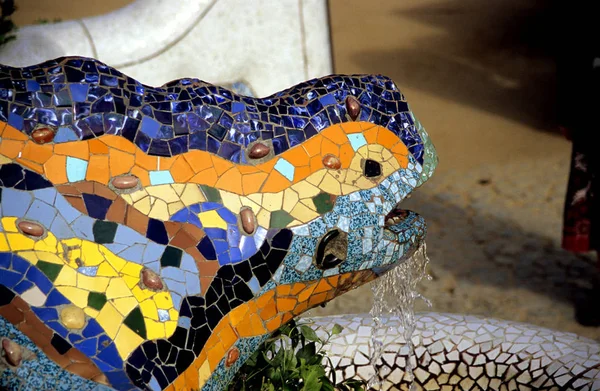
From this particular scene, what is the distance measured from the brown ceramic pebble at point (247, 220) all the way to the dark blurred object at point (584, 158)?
9.47ft

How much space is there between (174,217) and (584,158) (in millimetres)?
3081

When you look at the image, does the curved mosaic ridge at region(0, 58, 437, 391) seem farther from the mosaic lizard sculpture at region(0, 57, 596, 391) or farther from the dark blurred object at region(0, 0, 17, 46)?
the dark blurred object at region(0, 0, 17, 46)

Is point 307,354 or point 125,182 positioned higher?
point 125,182

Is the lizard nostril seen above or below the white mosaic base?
above

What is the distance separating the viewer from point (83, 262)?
175 cm

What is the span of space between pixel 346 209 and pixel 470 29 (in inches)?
273

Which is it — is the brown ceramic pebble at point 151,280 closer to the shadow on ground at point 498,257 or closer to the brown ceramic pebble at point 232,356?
the brown ceramic pebble at point 232,356

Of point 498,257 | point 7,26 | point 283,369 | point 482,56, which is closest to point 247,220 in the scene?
point 283,369

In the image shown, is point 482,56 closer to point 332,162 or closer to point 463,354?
point 463,354

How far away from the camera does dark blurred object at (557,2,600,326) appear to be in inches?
170

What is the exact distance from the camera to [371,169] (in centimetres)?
207

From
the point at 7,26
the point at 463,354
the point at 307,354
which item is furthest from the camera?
the point at 7,26

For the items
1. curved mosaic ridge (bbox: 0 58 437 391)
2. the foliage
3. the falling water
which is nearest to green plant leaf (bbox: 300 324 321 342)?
the foliage

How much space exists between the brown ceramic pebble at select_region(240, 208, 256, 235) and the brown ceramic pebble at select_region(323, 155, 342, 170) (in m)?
0.23
